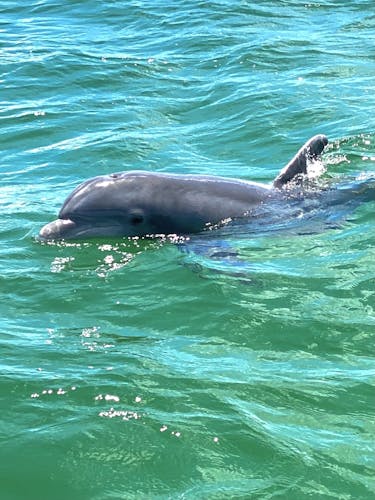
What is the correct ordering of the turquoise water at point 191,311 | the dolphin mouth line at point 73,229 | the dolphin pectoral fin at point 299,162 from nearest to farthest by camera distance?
the turquoise water at point 191,311
the dolphin mouth line at point 73,229
the dolphin pectoral fin at point 299,162

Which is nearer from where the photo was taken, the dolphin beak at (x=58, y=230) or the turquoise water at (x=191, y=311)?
the turquoise water at (x=191, y=311)

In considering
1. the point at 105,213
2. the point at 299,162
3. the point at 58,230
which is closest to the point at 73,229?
the point at 58,230

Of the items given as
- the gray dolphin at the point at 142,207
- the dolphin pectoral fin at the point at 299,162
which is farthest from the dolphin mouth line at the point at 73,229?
the dolphin pectoral fin at the point at 299,162

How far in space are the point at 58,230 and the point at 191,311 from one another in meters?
2.74

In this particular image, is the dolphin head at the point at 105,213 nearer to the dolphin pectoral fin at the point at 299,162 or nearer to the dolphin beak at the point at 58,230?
the dolphin beak at the point at 58,230

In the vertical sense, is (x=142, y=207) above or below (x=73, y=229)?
above

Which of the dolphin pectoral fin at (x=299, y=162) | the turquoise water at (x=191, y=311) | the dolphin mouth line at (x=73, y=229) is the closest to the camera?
the turquoise water at (x=191, y=311)

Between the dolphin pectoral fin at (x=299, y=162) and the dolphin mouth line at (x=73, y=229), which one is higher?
the dolphin pectoral fin at (x=299, y=162)

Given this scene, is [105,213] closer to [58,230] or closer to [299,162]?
[58,230]

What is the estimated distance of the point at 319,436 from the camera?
6371 mm

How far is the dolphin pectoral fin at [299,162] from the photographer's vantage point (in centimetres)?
1159

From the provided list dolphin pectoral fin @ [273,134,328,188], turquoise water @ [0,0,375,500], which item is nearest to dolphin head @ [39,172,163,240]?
turquoise water @ [0,0,375,500]

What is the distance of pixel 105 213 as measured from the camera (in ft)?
35.3

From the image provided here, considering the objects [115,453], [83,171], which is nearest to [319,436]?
[115,453]
